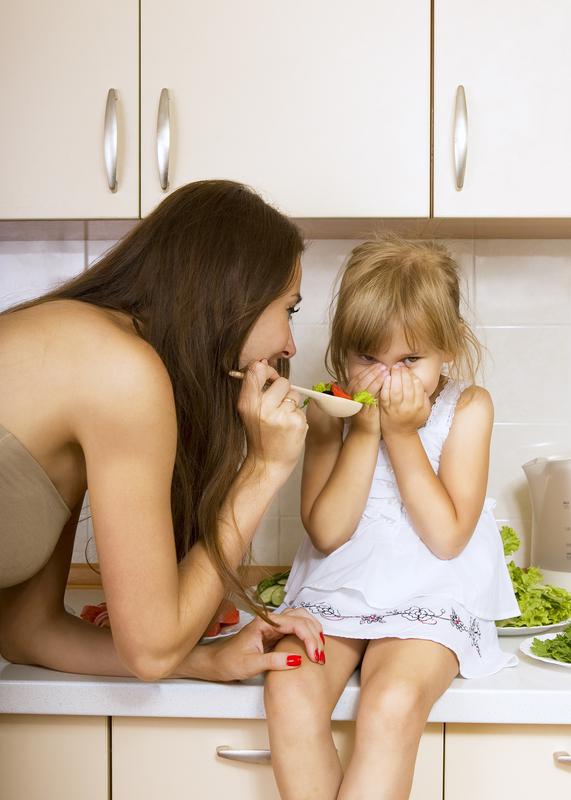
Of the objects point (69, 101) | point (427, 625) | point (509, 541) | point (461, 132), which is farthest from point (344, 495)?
point (69, 101)

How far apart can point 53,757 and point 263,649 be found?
322 millimetres

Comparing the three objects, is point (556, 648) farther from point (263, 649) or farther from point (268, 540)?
point (268, 540)

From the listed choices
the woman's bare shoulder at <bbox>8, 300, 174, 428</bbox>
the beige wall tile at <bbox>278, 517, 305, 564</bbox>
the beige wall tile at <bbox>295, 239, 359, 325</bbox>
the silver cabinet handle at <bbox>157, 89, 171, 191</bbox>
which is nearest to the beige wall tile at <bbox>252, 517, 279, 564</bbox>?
the beige wall tile at <bbox>278, 517, 305, 564</bbox>

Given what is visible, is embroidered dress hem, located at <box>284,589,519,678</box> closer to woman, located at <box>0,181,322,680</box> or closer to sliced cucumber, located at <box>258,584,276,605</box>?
woman, located at <box>0,181,322,680</box>

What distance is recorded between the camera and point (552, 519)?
1606mm

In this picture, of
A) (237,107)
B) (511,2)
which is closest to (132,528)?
(237,107)

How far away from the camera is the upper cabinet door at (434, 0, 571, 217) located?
1.40 metres

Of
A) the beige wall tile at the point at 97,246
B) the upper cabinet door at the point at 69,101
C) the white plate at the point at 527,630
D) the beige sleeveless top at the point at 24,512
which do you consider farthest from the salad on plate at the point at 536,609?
the beige wall tile at the point at 97,246

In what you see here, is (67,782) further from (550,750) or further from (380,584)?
(550,750)

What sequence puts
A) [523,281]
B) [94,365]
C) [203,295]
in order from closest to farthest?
[94,365]
[203,295]
[523,281]

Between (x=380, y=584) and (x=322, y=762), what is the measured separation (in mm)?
280

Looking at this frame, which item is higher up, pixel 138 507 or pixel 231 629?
pixel 138 507

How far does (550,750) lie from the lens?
3.70 feet

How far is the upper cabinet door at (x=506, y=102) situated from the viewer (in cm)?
140
